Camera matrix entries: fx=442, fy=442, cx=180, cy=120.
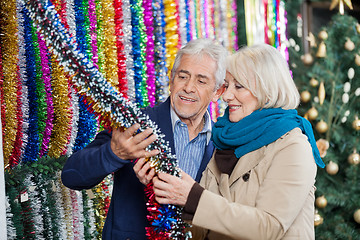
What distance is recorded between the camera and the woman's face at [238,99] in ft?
5.41

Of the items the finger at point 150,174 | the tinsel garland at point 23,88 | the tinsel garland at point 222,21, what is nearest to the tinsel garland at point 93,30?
the tinsel garland at point 23,88

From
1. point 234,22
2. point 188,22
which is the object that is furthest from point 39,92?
point 234,22

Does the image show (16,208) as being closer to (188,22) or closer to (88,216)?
(88,216)

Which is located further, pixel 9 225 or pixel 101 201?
pixel 101 201

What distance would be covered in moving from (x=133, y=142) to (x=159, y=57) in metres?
1.74

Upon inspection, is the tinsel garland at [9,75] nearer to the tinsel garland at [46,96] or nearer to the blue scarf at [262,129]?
the tinsel garland at [46,96]

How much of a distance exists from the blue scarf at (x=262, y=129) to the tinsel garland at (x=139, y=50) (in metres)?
1.30

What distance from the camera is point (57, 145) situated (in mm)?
2373

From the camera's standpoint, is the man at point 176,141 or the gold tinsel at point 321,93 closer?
the man at point 176,141

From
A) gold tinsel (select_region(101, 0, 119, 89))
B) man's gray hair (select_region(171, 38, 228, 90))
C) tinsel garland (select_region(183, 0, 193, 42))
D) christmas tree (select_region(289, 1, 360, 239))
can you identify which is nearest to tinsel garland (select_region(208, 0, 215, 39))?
tinsel garland (select_region(183, 0, 193, 42))

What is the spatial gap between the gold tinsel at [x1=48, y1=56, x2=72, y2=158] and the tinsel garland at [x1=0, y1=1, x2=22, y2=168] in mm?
242

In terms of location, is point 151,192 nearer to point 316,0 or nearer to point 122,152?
point 122,152

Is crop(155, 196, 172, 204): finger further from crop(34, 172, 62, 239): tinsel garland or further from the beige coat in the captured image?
crop(34, 172, 62, 239): tinsel garland

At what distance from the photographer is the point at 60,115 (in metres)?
2.32
